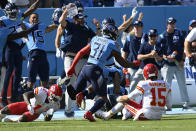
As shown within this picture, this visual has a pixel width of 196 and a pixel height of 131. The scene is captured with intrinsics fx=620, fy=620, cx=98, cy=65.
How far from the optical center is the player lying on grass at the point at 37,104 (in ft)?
37.5

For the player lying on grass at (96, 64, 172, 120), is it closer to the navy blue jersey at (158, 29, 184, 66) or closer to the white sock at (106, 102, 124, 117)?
the white sock at (106, 102, 124, 117)

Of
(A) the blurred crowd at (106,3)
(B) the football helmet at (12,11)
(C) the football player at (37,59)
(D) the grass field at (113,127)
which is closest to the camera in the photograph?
(D) the grass field at (113,127)

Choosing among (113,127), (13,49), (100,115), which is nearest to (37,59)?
(13,49)

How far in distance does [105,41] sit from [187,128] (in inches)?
104

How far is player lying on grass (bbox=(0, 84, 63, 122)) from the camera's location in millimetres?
11430

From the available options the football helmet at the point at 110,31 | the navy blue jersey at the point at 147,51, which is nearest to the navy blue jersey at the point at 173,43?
the navy blue jersey at the point at 147,51

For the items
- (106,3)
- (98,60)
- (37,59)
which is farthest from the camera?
(106,3)

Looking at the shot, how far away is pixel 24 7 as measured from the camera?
57.8 feet

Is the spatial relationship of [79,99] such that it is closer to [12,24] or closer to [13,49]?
[13,49]

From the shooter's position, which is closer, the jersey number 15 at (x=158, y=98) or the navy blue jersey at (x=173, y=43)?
the jersey number 15 at (x=158, y=98)

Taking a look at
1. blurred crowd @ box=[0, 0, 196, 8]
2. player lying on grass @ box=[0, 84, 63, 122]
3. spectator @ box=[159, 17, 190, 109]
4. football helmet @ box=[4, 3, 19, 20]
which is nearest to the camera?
player lying on grass @ box=[0, 84, 63, 122]

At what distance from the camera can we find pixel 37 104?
1149 cm

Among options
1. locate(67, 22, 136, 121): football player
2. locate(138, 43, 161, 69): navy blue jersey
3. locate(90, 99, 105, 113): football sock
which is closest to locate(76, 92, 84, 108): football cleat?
locate(67, 22, 136, 121): football player

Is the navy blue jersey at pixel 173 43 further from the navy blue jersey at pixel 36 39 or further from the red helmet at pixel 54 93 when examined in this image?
the red helmet at pixel 54 93
